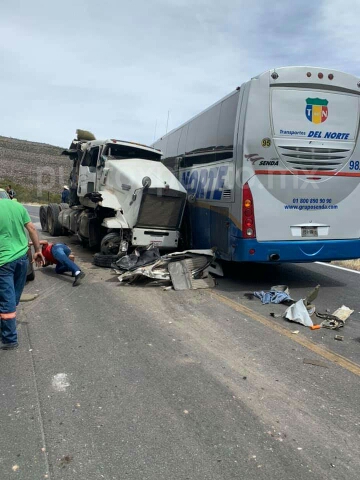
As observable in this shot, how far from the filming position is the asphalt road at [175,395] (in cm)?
268

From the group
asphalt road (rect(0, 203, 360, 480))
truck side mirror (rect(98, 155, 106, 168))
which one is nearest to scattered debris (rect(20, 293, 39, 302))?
asphalt road (rect(0, 203, 360, 480))

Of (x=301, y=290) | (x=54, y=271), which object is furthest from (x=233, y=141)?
(x=54, y=271)

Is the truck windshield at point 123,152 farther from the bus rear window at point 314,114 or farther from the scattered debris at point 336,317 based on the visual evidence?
the scattered debris at point 336,317

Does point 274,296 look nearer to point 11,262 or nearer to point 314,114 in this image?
point 314,114

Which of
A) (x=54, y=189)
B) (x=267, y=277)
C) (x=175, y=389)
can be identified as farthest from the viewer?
(x=54, y=189)

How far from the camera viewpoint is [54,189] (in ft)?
184

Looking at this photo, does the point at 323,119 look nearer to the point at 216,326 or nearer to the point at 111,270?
the point at 216,326

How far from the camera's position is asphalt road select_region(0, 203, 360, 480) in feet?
8.79

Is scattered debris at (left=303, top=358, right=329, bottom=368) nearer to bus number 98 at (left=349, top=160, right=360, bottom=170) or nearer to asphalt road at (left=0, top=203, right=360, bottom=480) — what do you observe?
asphalt road at (left=0, top=203, right=360, bottom=480)

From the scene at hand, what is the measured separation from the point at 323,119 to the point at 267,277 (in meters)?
3.10

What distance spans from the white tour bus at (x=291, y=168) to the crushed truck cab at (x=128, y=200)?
1.47 m

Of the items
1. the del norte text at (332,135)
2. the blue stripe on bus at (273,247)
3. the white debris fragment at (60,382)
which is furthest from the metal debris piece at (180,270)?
the white debris fragment at (60,382)

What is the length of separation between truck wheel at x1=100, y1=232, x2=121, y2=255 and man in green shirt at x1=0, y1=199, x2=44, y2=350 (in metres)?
3.77

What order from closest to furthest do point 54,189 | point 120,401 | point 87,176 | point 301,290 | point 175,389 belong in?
point 120,401 → point 175,389 → point 301,290 → point 87,176 → point 54,189
